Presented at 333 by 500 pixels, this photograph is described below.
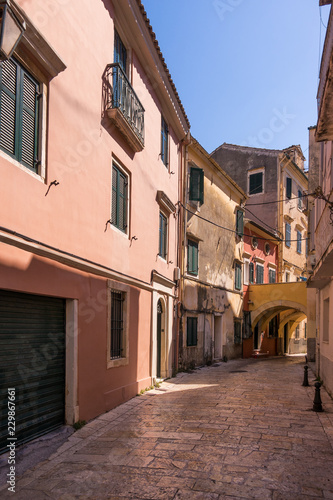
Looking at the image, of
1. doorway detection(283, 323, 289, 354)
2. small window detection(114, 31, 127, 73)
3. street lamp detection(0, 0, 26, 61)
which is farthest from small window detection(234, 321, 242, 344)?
street lamp detection(0, 0, 26, 61)

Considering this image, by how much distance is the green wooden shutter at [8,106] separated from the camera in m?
5.81

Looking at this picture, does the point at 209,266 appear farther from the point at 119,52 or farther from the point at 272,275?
the point at 119,52

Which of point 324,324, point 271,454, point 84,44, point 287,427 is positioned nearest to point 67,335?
point 271,454

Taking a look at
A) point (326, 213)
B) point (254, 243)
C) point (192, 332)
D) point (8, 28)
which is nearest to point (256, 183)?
point (254, 243)

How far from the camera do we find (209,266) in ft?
66.8

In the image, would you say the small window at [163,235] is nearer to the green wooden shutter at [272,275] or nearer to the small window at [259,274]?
the small window at [259,274]

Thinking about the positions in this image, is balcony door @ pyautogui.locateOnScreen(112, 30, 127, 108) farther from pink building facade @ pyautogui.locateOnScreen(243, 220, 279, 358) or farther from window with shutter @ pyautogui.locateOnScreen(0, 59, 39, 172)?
pink building facade @ pyautogui.locateOnScreen(243, 220, 279, 358)

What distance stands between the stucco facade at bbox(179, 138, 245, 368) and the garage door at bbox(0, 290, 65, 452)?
9463 millimetres

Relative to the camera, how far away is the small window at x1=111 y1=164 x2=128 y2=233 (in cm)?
1006

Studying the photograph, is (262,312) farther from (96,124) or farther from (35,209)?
(35,209)

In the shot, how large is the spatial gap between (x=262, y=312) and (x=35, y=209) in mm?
21407

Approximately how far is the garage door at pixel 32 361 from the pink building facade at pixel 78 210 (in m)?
0.03

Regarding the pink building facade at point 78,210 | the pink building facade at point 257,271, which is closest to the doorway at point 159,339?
the pink building facade at point 78,210

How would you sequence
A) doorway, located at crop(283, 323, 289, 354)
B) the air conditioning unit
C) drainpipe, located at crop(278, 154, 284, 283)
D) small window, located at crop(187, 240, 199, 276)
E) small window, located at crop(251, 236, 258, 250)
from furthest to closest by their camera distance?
doorway, located at crop(283, 323, 289, 354) < drainpipe, located at crop(278, 154, 284, 283) < small window, located at crop(251, 236, 258, 250) < small window, located at crop(187, 240, 199, 276) < the air conditioning unit
